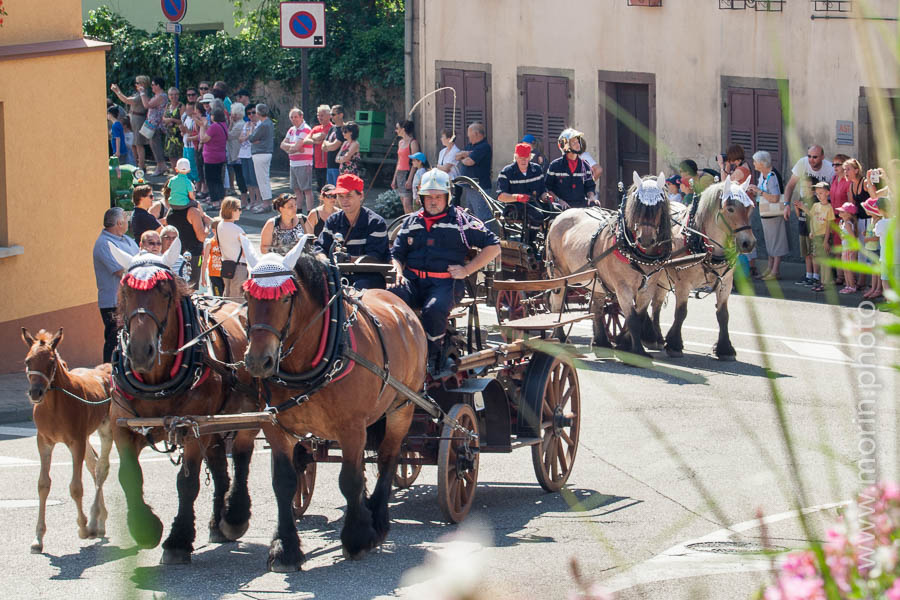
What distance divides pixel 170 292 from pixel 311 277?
0.79 m

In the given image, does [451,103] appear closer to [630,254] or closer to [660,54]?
[660,54]

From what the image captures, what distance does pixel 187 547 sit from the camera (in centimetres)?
739

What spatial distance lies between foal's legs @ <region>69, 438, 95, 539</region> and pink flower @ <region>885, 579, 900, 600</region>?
7167mm

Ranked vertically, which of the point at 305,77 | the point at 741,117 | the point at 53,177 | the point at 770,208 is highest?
the point at 305,77

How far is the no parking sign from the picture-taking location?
18.4m


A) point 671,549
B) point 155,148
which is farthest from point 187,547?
point 155,148

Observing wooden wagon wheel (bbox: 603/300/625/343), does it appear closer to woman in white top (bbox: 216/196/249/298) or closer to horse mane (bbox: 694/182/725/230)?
horse mane (bbox: 694/182/725/230)

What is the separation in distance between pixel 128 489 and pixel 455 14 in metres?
20.1

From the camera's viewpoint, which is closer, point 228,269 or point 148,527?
point 148,527

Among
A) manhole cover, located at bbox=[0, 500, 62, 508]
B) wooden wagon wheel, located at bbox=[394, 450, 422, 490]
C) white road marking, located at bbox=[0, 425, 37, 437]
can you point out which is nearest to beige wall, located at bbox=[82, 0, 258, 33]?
white road marking, located at bbox=[0, 425, 37, 437]

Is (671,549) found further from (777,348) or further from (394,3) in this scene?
(394,3)

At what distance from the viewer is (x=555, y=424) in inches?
360

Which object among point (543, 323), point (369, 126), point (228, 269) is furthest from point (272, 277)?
point (369, 126)

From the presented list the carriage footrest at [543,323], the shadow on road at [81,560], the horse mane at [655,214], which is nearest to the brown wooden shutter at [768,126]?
the horse mane at [655,214]
